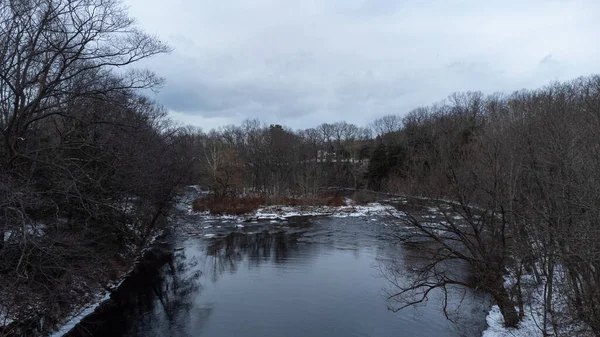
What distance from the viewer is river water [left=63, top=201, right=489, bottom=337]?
47.1ft

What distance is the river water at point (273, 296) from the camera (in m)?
14.3

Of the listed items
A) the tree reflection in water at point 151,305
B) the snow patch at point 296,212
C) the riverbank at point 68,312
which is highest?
the snow patch at point 296,212

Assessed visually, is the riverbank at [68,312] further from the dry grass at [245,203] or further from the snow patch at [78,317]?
the dry grass at [245,203]

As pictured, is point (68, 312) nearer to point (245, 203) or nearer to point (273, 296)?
point (273, 296)

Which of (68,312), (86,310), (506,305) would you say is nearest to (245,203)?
(86,310)

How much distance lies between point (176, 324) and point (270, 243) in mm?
13523

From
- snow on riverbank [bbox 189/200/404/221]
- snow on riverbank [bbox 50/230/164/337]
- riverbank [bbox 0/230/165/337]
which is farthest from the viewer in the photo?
→ snow on riverbank [bbox 189/200/404/221]

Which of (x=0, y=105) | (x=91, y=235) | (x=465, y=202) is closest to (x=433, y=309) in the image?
(x=465, y=202)

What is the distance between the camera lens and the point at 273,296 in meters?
17.5

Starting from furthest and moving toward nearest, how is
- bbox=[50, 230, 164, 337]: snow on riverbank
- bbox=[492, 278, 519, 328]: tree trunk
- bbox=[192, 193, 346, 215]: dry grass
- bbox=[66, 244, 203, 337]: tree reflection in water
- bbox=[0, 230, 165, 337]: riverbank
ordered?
bbox=[192, 193, 346, 215]: dry grass, bbox=[66, 244, 203, 337]: tree reflection in water, bbox=[50, 230, 164, 337]: snow on riverbank, bbox=[492, 278, 519, 328]: tree trunk, bbox=[0, 230, 165, 337]: riverbank

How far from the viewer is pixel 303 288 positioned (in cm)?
1852

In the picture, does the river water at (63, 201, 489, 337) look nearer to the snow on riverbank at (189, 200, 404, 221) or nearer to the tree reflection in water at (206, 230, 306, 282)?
the tree reflection in water at (206, 230, 306, 282)

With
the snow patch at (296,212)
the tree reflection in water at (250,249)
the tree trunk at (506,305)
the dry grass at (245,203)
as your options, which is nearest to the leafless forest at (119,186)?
the tree trunk at (506,305)

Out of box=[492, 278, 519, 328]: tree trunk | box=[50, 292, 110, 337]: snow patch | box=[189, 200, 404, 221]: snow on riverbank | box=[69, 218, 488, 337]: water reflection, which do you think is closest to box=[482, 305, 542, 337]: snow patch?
box=[492, 278, 519, 328]: tree trunk
